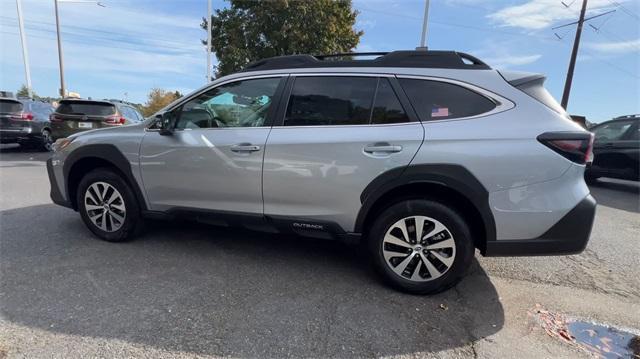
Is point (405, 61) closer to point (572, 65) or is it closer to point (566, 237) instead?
point (566, 237)

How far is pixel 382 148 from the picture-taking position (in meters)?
3.07

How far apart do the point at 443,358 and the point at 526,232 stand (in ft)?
3.83

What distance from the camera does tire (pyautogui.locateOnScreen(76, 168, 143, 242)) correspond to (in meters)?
3.99

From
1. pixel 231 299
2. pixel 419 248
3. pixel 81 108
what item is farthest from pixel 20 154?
pixel 419 248

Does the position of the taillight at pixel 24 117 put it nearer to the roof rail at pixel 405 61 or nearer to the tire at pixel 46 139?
the tire at pixel 46 139

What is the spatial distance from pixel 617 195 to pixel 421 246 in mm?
7871

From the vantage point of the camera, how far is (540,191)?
285cm

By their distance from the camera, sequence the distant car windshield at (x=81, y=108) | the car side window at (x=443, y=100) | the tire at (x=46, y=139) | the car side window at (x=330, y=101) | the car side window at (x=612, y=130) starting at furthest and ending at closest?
the tire at (x=46, y=139) < the distant car windshield at (x=81, y=108) < the car side window at (x=612, y=130) < the car side window at (x=330, y=101) < the car side window at (x=443, y=100)

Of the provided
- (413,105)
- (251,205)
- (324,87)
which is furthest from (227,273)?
(413,105)

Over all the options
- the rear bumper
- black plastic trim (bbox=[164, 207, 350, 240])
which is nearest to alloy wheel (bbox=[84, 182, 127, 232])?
black plastic trim (bbox=[164, 207, 350, 240])

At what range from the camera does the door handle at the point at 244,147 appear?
3396mm

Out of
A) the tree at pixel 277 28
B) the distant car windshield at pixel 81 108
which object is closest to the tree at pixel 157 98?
the tree at pixel 277 28

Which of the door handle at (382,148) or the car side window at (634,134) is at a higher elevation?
the door handle at (382,148)

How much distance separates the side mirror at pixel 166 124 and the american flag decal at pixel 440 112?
2380 mm
